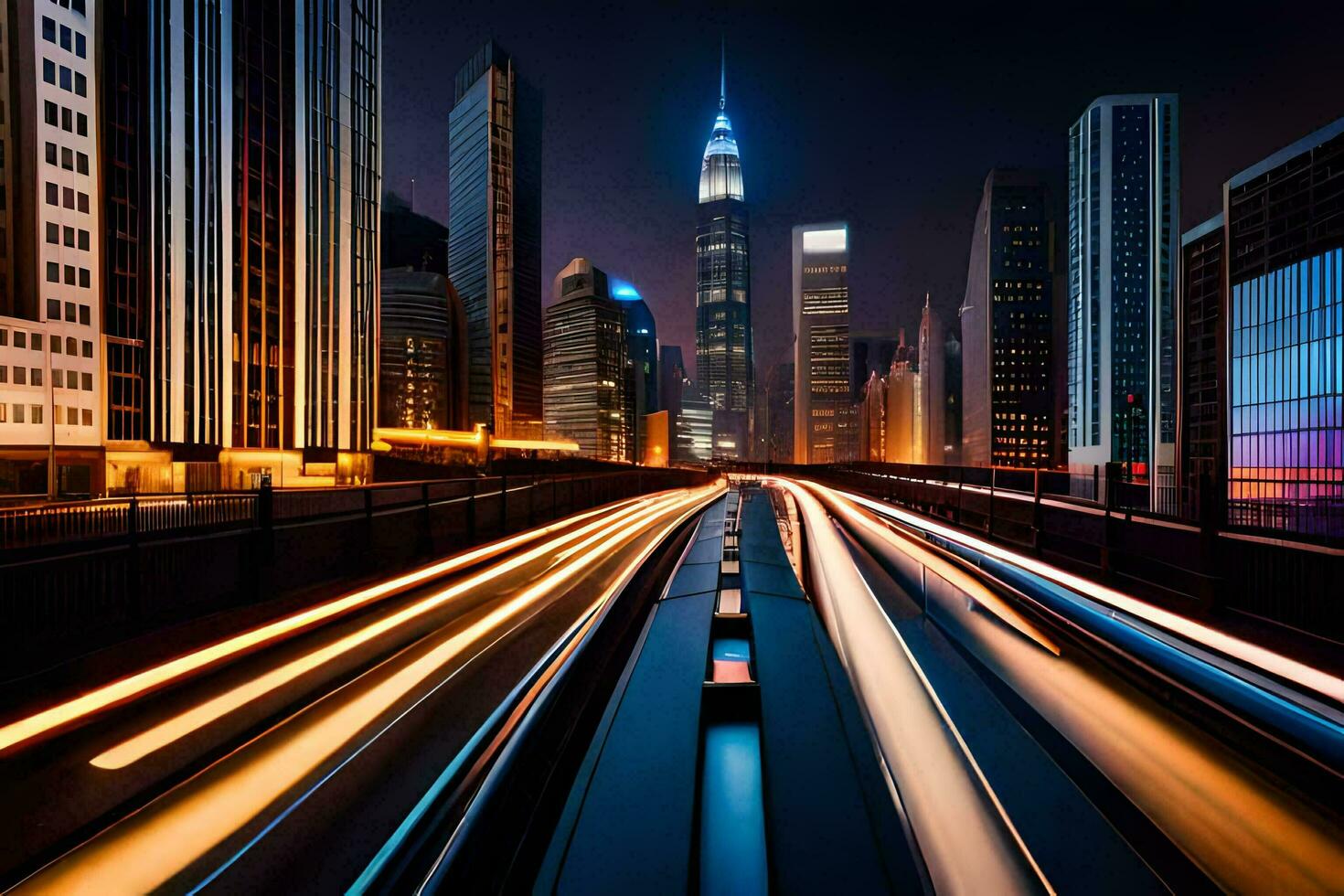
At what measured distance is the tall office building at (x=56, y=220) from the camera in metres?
40.0

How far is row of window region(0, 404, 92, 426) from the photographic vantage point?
A: 3803cm

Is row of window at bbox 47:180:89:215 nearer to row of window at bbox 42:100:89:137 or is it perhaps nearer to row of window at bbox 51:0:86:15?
row of window at bbox 42:100:89:137

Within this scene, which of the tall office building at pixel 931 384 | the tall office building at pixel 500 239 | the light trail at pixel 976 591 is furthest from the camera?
the tall office building at pixel 931 384

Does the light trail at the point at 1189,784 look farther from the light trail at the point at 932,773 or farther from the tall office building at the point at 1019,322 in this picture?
the tall office building at the point at 1019,322

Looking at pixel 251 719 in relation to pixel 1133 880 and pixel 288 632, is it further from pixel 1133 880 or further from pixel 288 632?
pixel 1133 880

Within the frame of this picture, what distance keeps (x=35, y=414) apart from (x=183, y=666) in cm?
5616

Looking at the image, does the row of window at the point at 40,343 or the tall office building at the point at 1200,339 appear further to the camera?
the tall office building at the point at 1200,339

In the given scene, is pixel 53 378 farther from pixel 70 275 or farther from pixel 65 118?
pixel 65 118

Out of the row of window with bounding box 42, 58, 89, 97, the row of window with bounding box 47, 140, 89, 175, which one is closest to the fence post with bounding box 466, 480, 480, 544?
the row of window with bounding box 47, 140, 89, 175

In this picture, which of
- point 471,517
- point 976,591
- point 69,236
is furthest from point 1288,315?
point 69,236

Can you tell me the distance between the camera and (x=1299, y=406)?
144 feet

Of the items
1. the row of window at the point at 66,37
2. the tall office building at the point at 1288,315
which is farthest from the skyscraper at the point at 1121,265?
the row of window at the point at 66,37

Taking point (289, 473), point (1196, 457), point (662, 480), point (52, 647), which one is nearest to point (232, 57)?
point (289, 473)

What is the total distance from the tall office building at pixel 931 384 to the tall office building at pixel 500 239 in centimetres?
12003
